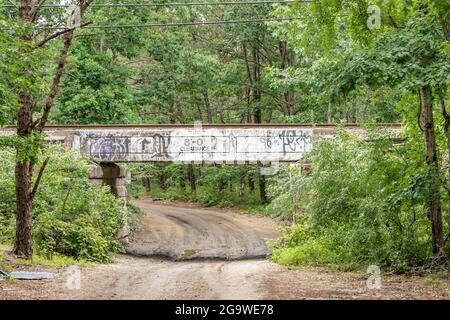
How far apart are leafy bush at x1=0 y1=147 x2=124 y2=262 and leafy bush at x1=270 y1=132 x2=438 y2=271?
19.9ft

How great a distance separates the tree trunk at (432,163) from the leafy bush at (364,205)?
0.97ft

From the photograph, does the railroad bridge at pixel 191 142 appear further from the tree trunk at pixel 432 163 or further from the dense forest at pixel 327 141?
the tree trunk at pixel 432 163

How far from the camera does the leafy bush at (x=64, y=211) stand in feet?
62.5

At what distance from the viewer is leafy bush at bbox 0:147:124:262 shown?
62.5ft

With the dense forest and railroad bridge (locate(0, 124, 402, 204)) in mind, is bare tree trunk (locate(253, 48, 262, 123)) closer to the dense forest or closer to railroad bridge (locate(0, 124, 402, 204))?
the dense forest

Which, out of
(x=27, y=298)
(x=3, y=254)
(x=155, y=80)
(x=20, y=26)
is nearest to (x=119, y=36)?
(x=155, y=80)

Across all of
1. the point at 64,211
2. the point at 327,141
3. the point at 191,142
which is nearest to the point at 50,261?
the point at 64,211

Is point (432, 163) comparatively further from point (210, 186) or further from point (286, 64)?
point (210, 186)

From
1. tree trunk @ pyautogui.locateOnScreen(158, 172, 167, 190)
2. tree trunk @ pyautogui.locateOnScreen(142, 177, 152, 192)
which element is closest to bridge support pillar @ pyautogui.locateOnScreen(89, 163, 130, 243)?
tree trunk @ pyautogui.locateOnScreen(142, 177, 152, 192)

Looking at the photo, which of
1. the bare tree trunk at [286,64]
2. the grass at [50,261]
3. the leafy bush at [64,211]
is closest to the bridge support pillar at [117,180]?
the leafy bush at [64,211]

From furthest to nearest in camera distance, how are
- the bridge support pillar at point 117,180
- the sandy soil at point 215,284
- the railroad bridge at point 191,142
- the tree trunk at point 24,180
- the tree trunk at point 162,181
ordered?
the tree trunk at point 162,181, the bridge support pillar at point 117,180, the railroad bridge at point 191,142, the tree trunk at point 24,180, the sandy soil at point 215,284

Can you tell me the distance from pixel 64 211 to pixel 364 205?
32.8ft

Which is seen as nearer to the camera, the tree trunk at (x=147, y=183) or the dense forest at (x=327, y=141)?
the dense forest at (x=327, y=141)

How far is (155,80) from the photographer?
120ft
